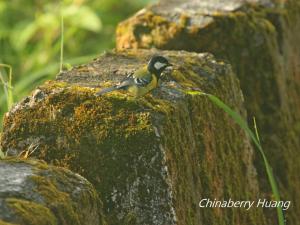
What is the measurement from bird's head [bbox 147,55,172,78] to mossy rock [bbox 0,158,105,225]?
2.82 feet

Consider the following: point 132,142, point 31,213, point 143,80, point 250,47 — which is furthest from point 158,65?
point 31,213

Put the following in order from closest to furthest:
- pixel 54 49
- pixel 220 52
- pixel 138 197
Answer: pixel 138 197
pixel 220 52
pixel 54 49

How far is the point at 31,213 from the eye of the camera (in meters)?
2.70

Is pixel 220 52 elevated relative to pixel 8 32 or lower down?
elevated

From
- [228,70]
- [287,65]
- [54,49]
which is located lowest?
[54,49]

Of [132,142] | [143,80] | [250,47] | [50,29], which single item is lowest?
[50,29]

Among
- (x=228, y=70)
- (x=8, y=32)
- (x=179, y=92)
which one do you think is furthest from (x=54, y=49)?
(x=179, y=92)

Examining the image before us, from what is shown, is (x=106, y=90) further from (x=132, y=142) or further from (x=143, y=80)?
(x=132, y=142)

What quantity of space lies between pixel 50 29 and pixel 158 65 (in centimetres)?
383

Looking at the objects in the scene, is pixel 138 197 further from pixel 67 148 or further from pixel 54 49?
pixel 54 49

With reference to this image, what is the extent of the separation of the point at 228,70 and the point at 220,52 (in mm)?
688

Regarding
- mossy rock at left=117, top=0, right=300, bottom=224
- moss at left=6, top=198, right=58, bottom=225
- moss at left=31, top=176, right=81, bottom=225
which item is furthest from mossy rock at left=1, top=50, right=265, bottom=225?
mossy rock at left=117, top=0, right=300, bottom=224

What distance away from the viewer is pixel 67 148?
338cm

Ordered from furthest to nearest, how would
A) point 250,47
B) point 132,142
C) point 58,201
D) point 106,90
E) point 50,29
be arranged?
point 50,29, point 250,47, point 106,90, point 132,142, point 58,201
